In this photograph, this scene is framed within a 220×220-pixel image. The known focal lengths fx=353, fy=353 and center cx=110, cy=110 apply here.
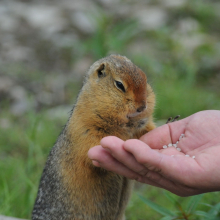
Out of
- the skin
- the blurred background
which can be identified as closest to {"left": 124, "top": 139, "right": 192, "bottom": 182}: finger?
the skin

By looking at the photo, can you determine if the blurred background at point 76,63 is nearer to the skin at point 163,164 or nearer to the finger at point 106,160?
the skin at point 163,164

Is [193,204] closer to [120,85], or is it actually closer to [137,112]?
[137,112]

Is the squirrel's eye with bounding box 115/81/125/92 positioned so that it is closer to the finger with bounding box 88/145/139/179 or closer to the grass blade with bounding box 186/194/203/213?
the finger with bounding box 88/145/139/179

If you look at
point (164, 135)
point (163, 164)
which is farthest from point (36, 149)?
point (163, 164)

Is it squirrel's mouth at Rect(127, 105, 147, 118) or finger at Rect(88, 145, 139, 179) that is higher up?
squirrel's mouth at Rect(127, 105, 147, 118)

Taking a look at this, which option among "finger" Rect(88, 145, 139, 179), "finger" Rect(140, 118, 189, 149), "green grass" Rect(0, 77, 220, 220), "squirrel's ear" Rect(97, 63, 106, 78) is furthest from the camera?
"green grass" Rect(0, 77, 220, 220)

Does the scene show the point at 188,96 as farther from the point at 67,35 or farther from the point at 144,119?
the point at 67,35
